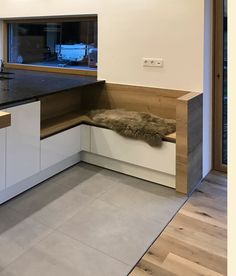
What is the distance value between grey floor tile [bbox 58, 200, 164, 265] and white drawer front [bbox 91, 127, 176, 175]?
575 millimetres

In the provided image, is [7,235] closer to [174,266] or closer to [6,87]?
[174,266]

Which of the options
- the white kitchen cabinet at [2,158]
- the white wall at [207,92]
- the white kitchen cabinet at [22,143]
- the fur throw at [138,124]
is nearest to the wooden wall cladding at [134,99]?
the fur throw at [138,124]

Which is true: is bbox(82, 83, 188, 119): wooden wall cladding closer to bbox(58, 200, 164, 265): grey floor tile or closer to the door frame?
the door frame

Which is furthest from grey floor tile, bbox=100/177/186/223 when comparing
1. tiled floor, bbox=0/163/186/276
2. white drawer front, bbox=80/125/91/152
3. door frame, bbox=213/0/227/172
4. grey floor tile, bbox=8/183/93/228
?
door frame, bbox=213/0/227/172

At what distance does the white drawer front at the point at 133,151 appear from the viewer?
107 inches

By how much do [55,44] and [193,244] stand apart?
313 centimetres

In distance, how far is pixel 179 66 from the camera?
2.95 metres

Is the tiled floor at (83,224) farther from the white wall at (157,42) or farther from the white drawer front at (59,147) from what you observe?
the white wall at (157,42)

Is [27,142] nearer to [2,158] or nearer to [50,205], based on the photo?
[2,158]

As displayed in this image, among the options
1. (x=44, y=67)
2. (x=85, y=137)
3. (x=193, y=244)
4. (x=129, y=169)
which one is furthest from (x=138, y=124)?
(x=44, y=67)

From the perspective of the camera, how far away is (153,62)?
3.08 metres

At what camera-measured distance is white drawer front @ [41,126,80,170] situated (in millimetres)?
2750

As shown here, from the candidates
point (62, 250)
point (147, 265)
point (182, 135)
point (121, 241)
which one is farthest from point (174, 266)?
point (182, 135)

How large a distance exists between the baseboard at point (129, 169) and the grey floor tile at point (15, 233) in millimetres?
1091
